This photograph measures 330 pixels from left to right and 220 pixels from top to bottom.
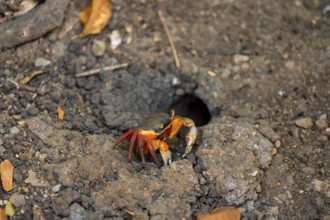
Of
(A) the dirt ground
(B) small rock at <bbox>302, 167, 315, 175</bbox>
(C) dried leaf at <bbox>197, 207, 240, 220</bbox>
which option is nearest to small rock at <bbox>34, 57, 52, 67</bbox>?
(A) the dirt ground

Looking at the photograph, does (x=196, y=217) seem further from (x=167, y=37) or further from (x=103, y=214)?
(x=167, y=37)

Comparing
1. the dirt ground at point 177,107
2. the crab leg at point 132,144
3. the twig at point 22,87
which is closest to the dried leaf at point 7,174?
the dirt ground at point 177,107

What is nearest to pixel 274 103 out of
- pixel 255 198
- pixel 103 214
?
pixel 255 198

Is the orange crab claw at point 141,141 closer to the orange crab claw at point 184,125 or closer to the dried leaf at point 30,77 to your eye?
the orange crab claw at point 184,125

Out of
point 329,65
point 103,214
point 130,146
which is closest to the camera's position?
point 103,214

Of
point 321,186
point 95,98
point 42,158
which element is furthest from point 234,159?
point 42,158

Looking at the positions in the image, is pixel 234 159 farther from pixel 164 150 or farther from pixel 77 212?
pixel 77 212
